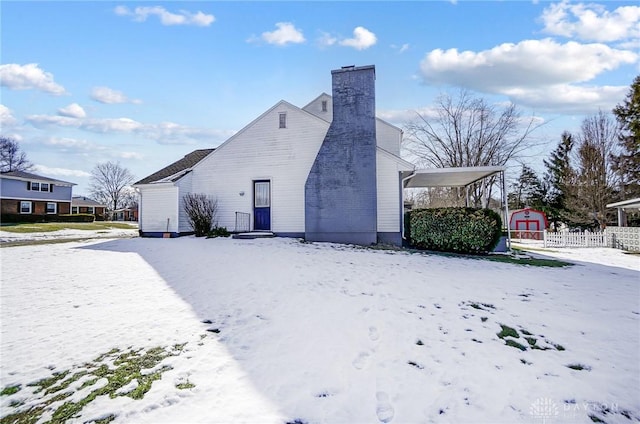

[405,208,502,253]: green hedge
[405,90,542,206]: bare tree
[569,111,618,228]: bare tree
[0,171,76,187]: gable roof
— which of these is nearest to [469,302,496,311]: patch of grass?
[405,208,502,253]: green hedge

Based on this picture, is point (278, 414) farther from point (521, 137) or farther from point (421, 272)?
Answer: point (521, 137)

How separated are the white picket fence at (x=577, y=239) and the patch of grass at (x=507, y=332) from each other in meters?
17.6

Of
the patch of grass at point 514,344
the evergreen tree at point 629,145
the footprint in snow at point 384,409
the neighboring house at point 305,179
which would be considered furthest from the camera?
the evergreen tree at point 629,145

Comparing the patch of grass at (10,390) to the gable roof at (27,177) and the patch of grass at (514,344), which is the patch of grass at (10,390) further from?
the gable roof at (27,177)

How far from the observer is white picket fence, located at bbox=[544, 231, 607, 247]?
57.0 ft

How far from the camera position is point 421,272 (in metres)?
7.41

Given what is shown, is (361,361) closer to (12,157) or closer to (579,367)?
(579,367)

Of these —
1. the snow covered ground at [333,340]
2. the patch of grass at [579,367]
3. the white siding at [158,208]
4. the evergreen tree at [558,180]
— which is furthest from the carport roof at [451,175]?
the evergreen tree at [558,180]

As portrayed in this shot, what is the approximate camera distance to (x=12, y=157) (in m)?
44.8

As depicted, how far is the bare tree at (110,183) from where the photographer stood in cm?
5494

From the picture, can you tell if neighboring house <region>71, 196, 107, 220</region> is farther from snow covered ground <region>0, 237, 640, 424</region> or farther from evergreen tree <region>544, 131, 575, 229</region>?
evergreen tree <region>544, 131, 575, 229</region>

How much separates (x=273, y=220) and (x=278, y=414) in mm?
11314

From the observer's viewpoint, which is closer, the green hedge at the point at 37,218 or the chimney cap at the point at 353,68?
the chimney cap at the point at 353,68

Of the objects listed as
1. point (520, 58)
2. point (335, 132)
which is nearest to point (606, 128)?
point (520, 58)
